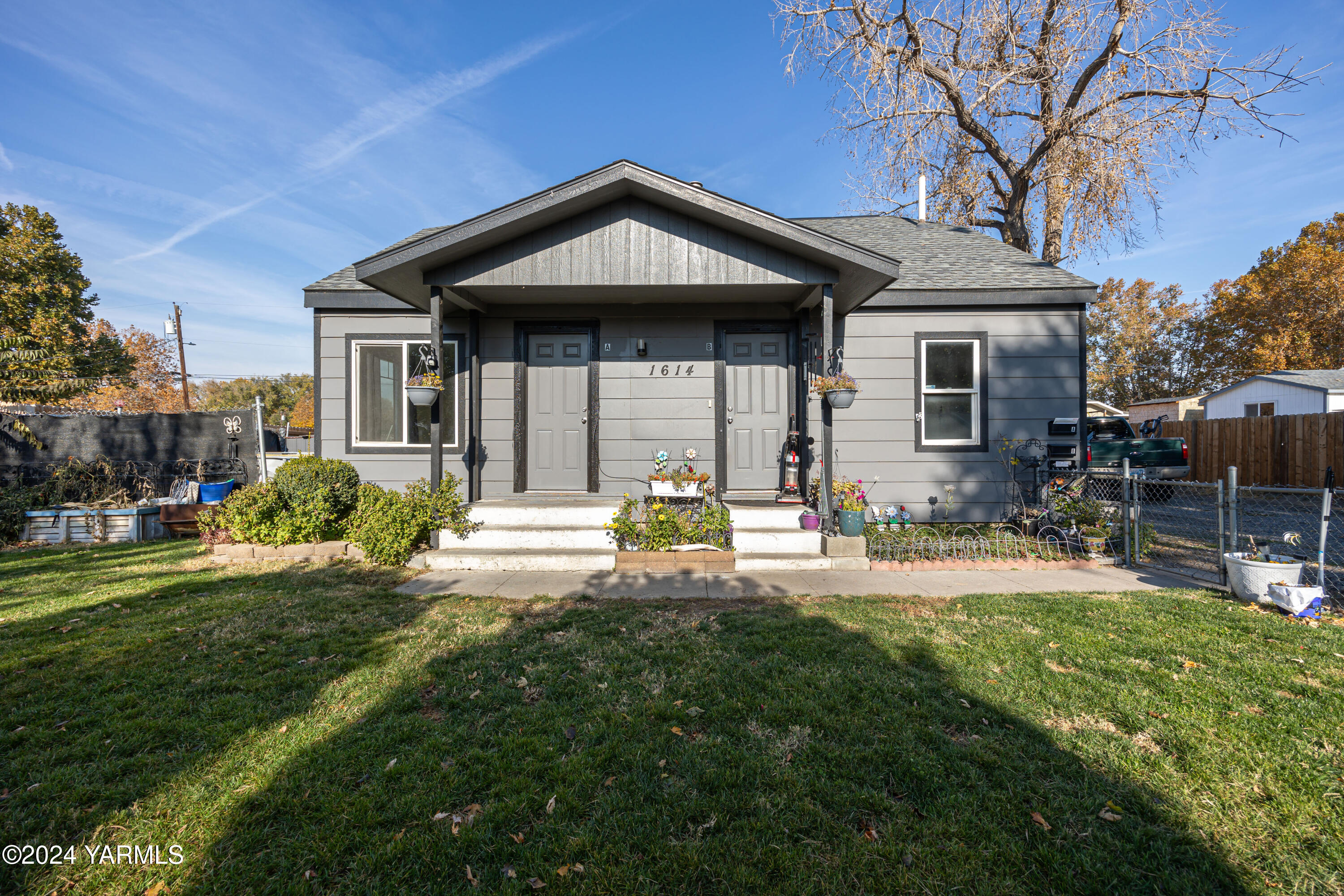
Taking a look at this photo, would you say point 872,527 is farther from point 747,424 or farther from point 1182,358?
point 1182,358

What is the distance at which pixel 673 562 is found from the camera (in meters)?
5.63

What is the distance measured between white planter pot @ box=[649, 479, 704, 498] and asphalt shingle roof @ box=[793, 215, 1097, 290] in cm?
314

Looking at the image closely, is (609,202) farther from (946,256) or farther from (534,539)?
(946,256)

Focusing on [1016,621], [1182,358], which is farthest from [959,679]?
[1182,358]

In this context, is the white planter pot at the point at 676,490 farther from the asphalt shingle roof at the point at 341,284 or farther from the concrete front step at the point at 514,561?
the asphalt shingle roof at the point at 341,284

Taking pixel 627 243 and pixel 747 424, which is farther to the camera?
pixel 747 424

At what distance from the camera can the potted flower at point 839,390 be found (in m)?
5.72

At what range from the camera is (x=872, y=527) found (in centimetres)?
638

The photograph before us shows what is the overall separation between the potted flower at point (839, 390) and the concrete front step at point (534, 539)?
9.54 ft

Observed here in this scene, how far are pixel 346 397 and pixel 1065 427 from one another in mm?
9887

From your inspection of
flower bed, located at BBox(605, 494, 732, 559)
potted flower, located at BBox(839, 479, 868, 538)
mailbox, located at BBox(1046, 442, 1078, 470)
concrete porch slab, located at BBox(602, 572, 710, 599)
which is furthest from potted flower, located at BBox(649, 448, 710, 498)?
mailbox, located at BBox(1046, 442, 1078, 470)

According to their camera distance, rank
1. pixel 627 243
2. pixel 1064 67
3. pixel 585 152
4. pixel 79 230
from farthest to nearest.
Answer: pixel 79 230 < pixel 585 152 < pixel 1064 67 < pixel 627 243

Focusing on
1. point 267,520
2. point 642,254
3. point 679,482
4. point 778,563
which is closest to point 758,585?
point 778,563

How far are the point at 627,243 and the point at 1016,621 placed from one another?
508 centimetres
